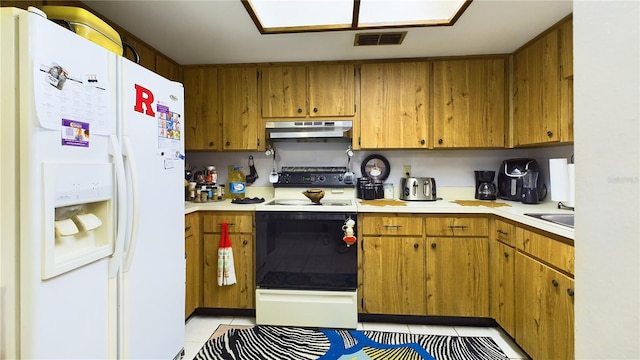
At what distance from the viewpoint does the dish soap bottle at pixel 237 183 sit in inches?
104

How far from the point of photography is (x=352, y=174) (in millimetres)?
2594

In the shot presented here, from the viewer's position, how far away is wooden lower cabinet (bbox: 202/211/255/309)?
2193 mm

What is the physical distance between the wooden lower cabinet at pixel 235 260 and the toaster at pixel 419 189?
4.35 feet

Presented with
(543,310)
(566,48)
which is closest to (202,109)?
(566,48)

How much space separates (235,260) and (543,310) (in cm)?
198

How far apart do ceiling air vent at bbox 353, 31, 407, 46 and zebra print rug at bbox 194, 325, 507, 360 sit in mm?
2091

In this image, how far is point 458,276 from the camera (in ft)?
6.84

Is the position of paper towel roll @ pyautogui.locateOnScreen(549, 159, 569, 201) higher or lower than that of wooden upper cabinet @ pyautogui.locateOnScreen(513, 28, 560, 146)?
lower

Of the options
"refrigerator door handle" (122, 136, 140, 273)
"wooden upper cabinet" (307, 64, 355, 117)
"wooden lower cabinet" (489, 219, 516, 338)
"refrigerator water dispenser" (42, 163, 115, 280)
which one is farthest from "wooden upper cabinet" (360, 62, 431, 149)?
"refrigerator water dispenser" (42, 163, 115, 280)

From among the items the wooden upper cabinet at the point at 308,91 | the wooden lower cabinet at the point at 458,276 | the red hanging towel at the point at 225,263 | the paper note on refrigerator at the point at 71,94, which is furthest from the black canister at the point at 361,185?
the paper note on refrigerator at the point at 71,94

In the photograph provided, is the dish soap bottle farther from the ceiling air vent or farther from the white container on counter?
the ceiling air vent

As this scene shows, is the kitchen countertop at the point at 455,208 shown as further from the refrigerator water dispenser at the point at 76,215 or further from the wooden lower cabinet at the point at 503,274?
the refrigerator water dispenser at the point at 76,215
